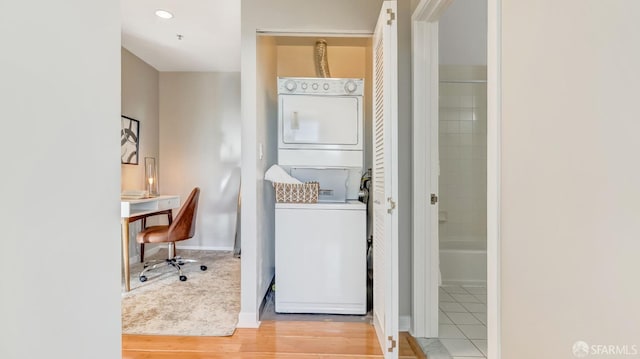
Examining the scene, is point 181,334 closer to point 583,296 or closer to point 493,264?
point 493,264

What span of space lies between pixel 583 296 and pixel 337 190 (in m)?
2.23

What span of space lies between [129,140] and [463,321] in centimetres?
399

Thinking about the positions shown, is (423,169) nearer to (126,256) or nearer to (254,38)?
(254,38)

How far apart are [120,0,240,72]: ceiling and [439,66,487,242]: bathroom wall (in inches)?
94.6

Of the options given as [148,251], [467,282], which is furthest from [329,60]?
[148,251]

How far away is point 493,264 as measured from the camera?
1.08 meters

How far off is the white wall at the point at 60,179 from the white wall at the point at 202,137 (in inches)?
152

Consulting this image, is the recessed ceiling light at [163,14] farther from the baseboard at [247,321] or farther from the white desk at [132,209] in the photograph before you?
the baseboard at [247,321]

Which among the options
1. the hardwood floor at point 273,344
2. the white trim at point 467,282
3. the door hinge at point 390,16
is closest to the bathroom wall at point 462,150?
the white trim at point 467,282

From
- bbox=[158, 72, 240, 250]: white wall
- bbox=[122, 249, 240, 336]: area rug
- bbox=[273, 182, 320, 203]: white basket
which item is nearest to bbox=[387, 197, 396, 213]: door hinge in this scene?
bbox=[273, 182, 320, 203]: white basket

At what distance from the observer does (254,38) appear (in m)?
2.24

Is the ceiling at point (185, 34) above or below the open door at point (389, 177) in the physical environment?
above

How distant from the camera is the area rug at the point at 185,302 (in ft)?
7.19

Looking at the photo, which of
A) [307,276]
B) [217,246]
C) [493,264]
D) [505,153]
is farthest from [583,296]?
[217,246]
